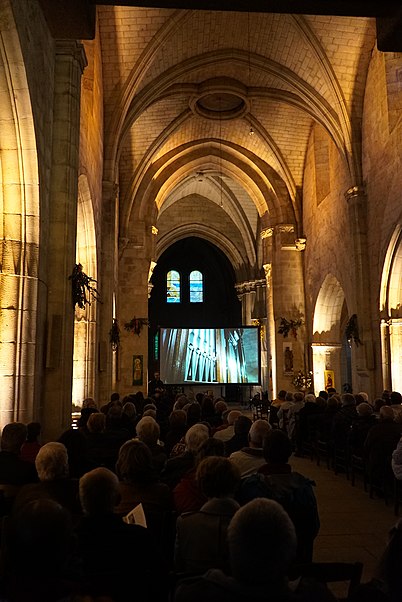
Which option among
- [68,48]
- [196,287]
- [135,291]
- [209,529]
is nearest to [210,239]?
[196,287]

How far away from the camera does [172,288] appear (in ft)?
115

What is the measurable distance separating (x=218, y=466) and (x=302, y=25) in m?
13.7

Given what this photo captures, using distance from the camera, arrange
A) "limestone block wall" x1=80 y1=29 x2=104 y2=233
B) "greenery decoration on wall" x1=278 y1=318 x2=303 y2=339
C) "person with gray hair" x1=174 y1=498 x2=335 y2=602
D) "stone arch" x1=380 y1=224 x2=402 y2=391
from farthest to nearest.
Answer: "greenery decoration on wall" x1=278 y1=318 x2=303 y2=339 < "stone arch" x1=380 y1=224 x2=402 y2=391 < "limestone block wall" x1=80 y1=29 x2=104 y2=233 < "person with gray hair" x1=174 y1=498 x2=335 y2=602

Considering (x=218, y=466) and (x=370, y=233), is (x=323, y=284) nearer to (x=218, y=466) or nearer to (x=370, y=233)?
(x=370, y=233)

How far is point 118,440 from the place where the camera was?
18.7 feet

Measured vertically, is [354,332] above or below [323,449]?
above

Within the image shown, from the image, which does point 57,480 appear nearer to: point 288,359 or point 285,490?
point 285,490

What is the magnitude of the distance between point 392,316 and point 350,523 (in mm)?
8564

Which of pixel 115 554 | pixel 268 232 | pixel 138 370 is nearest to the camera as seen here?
pixel 115 554

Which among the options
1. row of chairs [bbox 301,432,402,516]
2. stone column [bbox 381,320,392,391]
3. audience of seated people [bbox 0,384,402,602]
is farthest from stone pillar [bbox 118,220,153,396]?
audience of seated people [bbox 0,384,402,602]

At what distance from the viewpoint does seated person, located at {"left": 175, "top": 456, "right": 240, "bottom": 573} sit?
8.48 feet

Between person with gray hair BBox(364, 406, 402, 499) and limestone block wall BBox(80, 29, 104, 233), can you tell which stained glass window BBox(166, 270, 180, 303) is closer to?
limestone block wall BBox(80, 29, 104, 233)

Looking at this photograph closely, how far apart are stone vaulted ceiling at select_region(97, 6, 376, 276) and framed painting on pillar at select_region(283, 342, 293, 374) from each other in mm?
4767

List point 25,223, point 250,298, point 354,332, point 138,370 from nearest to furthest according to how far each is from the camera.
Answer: point 25,223, point 354,332, point 138,370, point 250,298
